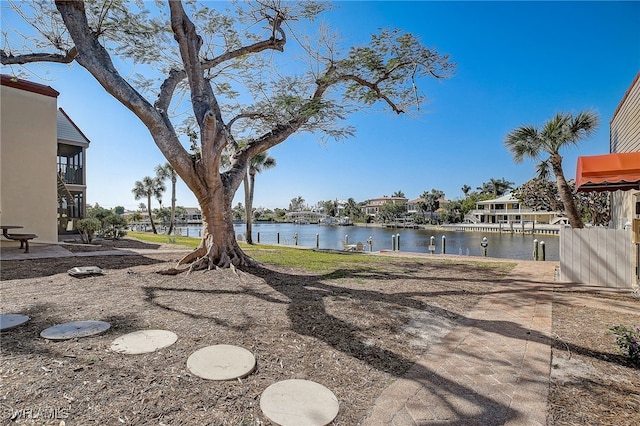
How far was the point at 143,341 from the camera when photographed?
119 inches

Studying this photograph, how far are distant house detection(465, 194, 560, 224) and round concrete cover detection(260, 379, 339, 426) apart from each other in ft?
182

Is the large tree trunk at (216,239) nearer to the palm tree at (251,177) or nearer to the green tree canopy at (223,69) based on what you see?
the green tree canopy at (223,69)

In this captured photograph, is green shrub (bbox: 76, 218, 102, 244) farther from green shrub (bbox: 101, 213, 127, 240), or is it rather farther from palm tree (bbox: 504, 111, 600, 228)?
palm tree (bbox: 504, 111, 600, 228)

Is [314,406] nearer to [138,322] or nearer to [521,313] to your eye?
[138,322]

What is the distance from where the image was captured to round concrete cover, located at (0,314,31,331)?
3.32 metres

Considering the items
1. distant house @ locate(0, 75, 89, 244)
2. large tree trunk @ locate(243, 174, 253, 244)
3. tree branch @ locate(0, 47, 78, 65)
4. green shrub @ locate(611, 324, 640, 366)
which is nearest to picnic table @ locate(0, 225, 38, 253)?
distant house @ locate(0, 75, 89, 244)

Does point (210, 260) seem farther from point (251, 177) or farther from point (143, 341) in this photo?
point (251, 177)

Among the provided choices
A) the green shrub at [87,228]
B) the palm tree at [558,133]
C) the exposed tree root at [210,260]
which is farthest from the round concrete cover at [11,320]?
the palm tree at [558,133]

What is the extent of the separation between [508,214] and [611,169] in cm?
5584

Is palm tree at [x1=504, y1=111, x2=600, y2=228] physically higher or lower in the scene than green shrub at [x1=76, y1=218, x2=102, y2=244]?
higher

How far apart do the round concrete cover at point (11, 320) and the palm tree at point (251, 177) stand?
1605cm

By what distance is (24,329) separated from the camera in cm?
330

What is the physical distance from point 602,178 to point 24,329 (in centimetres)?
785

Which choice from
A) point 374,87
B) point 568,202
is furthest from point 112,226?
point 568,202
